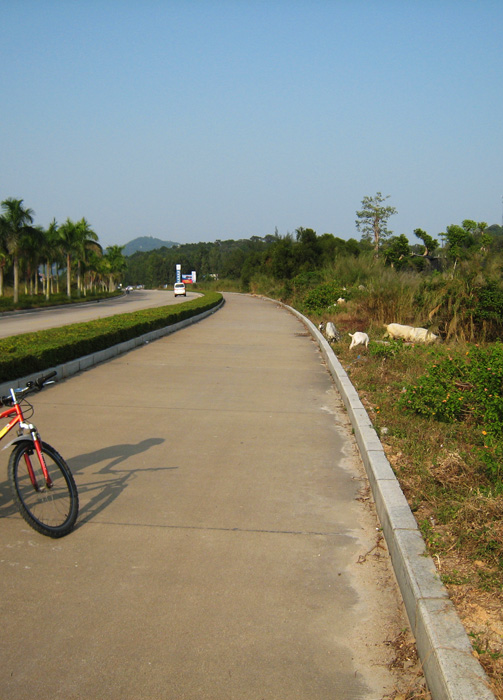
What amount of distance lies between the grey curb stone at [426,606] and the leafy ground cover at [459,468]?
0.31 ft

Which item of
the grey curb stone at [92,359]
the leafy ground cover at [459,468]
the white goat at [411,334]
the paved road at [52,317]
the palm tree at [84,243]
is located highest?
the palm tree at [84,243]

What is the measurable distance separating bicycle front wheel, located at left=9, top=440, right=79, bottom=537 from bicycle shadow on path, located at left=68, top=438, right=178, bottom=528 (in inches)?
7.8

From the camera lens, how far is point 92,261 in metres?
82.4

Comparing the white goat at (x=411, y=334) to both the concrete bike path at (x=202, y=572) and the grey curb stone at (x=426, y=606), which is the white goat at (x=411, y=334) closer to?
the concrete bike path at (x=202, y=572)

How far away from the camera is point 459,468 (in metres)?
4.93

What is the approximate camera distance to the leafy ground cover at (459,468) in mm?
3221

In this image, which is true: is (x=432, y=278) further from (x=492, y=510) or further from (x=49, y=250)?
(x=49, y=250)

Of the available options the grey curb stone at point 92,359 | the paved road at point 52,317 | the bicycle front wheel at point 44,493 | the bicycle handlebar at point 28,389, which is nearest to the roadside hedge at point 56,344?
the grey curb stone at point 92,359

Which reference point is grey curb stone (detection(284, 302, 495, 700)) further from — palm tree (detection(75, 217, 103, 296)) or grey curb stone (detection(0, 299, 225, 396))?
palm tree (detection(75, 217, 103, 296))

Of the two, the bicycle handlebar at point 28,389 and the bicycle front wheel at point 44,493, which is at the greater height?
the bicycle handlebar at point 28,389

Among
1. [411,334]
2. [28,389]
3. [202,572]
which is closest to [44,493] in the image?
[28,389]

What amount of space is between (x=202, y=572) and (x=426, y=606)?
1.39 m

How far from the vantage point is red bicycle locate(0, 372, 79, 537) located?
4242 mm

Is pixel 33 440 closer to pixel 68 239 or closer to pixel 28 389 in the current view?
pixel 28 389
